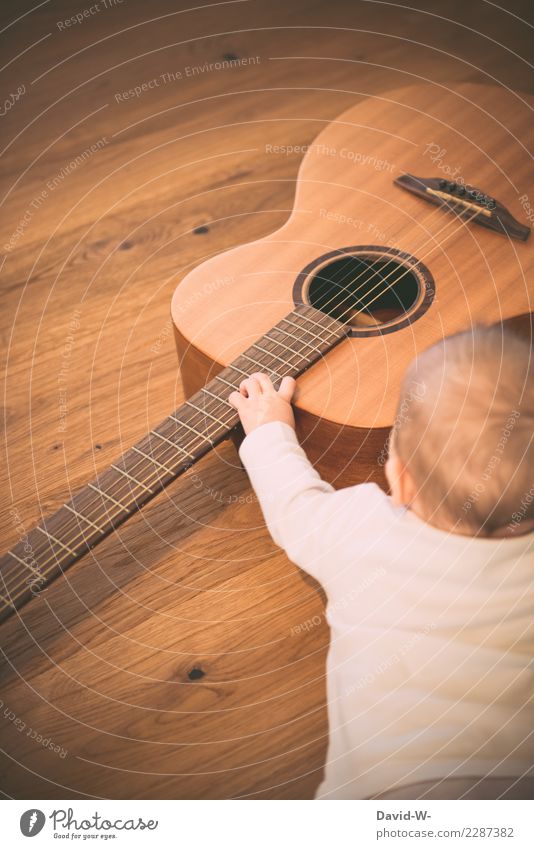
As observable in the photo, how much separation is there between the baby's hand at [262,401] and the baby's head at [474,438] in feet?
0.48

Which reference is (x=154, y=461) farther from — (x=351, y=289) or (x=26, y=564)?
(x=351, y=289)

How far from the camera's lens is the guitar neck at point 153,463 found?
2.43 feet

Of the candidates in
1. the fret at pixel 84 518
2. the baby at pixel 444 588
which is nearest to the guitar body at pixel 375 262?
the baby at pixel 444 588

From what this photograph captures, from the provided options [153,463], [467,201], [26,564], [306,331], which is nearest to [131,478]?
[153,463]

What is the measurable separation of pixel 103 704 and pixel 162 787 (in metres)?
0.10

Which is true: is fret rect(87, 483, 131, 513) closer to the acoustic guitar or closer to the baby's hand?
the acoustic guitar

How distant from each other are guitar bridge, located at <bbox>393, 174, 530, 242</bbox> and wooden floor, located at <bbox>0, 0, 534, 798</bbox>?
29 centimetres

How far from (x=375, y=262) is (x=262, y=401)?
0.26m

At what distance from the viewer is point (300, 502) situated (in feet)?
2.56

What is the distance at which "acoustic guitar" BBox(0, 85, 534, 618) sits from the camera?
808 millimetres

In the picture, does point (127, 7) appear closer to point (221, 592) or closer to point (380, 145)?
point (380, 145)

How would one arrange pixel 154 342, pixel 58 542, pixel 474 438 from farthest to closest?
pixel 154 342 < pixel 58 542 < pixel 474 438

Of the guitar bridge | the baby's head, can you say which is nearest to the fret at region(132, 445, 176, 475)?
the baby's head
